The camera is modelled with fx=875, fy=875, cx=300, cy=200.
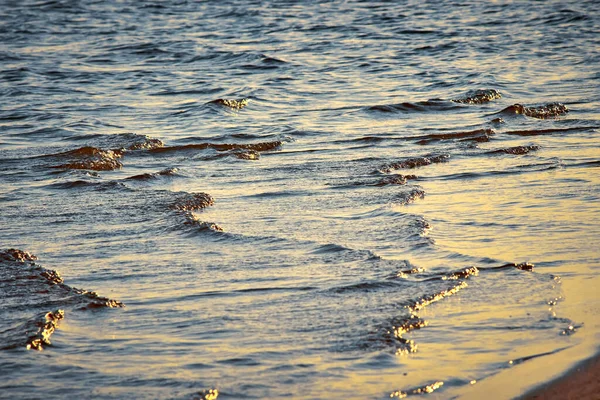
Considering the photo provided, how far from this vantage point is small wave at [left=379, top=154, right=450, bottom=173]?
6.21m

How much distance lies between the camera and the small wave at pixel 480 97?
30.1 feet

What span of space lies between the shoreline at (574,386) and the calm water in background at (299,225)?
193mm

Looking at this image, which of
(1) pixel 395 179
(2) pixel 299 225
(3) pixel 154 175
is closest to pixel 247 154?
(3) pixel 154 175

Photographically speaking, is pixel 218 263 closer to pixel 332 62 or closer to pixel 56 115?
pixel 56 115

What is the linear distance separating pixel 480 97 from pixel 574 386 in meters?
6.78

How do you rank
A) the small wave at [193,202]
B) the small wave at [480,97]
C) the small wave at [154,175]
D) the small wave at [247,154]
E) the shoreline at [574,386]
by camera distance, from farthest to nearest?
the small wave at [480,97] < the small wave at [247,154] < the small wave at [154,175] < the small wave at [193,202] < the shoreline at [574,386]

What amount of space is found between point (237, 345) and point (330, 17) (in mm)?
14273

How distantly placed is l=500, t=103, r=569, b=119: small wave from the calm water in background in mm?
40

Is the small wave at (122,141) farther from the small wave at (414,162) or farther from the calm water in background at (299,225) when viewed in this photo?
the small wave at (414,162)

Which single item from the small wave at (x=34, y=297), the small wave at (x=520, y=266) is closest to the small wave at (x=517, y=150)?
the small wave at (x=520, y=266)

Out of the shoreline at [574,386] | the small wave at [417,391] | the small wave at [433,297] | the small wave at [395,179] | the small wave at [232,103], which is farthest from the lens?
the small wave at [232,103]

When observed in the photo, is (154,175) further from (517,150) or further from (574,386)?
(574,386)

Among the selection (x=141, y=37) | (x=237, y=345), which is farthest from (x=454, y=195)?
(x=141, y=37)

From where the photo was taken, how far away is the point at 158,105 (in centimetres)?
950
